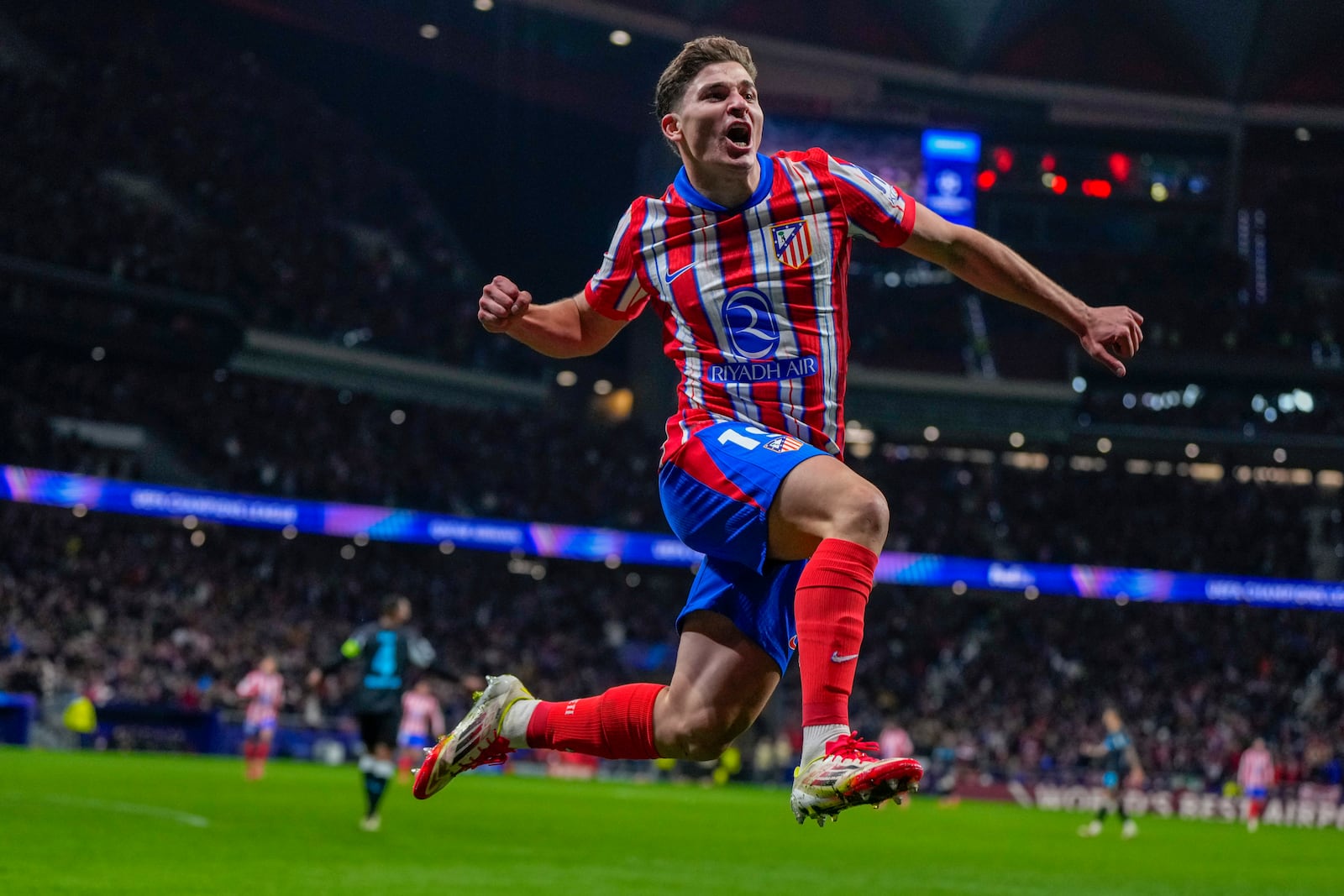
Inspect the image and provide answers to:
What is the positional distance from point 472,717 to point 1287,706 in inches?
1628

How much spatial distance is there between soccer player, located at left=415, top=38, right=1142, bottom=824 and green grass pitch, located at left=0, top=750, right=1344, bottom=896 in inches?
195

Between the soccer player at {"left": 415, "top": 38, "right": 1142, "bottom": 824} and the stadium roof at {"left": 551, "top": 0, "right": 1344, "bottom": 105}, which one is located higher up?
the stadium roof at {"left": 551, "top": 0, "right": 1344, "bottom": 105}

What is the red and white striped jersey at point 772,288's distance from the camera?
5027 mm

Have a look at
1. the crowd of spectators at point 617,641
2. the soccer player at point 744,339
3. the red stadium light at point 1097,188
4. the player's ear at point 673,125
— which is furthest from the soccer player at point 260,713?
the red stadium light at point 1097,188

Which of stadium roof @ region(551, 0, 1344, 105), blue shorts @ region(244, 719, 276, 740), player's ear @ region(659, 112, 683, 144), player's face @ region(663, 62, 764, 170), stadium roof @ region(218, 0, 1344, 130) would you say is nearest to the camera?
player's face @ region(663, 62, 764, 170)

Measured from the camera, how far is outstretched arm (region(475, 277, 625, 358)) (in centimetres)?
519

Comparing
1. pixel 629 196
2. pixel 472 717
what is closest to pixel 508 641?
pixel 629 196

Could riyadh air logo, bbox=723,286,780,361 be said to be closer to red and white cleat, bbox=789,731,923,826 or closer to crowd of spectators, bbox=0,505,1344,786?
red and white cleat, bbox=789,731,923,826

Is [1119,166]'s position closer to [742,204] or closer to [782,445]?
[742,204]

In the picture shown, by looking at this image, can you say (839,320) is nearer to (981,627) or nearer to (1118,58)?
(981,627)

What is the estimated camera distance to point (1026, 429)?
46.5 metres

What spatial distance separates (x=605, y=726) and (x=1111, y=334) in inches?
89.2

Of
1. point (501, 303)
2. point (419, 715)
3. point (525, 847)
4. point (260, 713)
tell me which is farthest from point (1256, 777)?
point (501, 303)

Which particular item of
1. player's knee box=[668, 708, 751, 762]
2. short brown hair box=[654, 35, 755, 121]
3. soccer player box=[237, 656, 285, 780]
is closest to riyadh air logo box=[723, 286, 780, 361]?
short brown hair box=[654, 35, 755, 121]
